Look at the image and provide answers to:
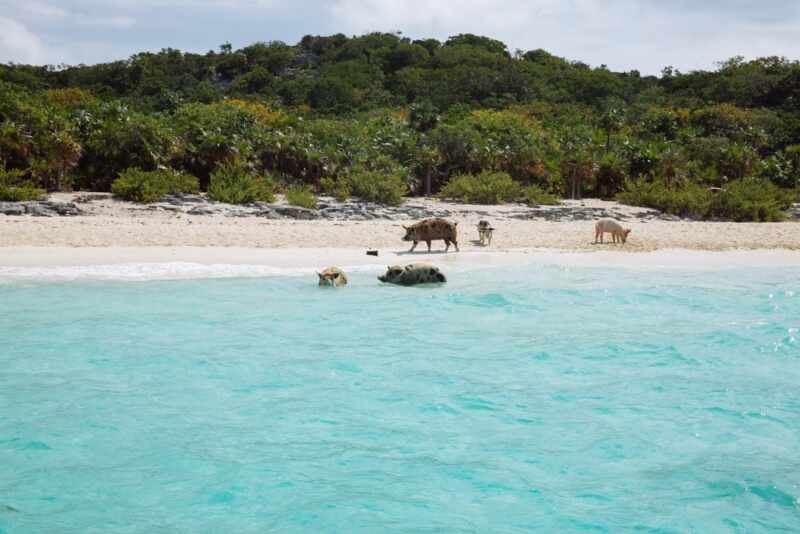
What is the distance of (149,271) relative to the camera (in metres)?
15.7

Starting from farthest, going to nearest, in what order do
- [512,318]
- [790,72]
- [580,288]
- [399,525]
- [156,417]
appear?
[790,72], [580,288], [512,318], [156,417], [399,525]

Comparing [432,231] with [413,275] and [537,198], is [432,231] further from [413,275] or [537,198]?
[537,198]

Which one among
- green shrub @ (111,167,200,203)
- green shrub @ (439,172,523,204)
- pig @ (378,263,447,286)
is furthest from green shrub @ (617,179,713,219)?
pig @ (378,263,447,286)

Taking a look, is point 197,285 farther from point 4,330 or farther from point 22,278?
point 4,330

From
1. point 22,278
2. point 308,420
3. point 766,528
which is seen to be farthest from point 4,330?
point 766,528

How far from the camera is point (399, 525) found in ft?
19.9

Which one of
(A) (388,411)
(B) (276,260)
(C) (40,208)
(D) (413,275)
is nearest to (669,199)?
(D) (413,275)

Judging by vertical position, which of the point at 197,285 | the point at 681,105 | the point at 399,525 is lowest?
the point at 399,525

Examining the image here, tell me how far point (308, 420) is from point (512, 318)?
225 inches

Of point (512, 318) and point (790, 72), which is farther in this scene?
point (790, 72)

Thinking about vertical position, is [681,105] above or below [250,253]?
above

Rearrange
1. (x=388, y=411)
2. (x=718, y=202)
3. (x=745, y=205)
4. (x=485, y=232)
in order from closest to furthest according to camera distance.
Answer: (x=388, y=411), (x=485, y=232), (x=745, y=205), (x=718, y=202)

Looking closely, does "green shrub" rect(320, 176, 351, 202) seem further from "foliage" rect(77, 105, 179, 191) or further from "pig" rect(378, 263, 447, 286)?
"pig" rect(378, 263, 447, 286)

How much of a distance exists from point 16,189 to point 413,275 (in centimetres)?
1353
